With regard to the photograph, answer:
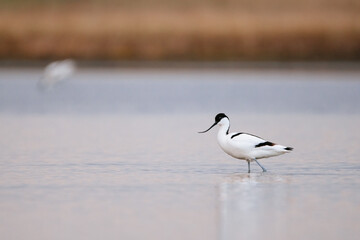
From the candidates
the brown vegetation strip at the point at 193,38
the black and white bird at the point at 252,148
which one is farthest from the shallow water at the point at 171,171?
the brown vegetation strip at the point at 193,38

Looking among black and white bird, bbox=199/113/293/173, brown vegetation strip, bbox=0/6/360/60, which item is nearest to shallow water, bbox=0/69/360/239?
black and white bird, bbox=199/113/293/173

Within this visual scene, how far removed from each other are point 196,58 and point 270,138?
20.0m

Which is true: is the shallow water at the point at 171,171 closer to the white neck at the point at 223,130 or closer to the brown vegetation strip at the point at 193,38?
the white neck at the point at 223,130

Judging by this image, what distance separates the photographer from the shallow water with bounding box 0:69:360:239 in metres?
6.74

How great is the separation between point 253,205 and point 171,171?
7.18ft

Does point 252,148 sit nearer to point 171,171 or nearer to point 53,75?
point 171,171

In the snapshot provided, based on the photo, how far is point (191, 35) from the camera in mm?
32500

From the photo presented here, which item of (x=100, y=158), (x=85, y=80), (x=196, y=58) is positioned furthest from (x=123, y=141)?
(x=196, y=58)

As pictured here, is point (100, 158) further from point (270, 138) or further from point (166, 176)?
point (270, 138)

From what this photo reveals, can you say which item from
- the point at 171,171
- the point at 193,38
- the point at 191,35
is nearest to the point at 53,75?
the point at 193,38

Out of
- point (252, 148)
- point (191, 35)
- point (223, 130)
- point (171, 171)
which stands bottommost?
point (171, 171)

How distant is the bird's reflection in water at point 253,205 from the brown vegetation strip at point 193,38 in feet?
75.2

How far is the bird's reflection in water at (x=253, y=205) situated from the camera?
6508 mm

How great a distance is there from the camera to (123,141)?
12.6m
